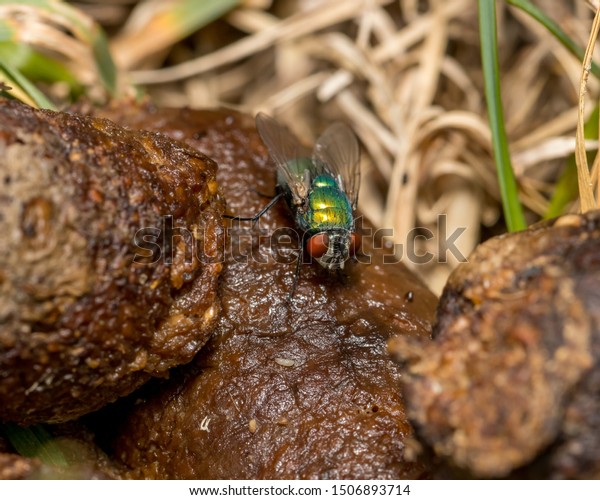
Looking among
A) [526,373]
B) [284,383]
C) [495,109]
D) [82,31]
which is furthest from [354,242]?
[82,31]

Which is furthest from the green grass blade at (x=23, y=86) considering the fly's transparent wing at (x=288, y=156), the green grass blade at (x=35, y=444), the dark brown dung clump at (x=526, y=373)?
the dark brown dung clump at (x=526, y=373)

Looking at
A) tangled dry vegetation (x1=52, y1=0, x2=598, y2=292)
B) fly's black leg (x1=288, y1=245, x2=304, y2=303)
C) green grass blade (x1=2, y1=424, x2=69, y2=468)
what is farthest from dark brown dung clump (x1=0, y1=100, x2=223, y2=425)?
tangled dry vegetation (x1=52, y1=0, x2=598, y2=292)

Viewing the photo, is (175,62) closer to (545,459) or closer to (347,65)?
(347,65)

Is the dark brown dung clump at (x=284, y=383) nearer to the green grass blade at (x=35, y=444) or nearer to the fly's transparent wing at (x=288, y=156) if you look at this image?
the fly's transparent wing at (x=288, y=156)

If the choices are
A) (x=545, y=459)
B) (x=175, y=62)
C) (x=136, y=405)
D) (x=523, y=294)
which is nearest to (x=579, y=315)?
(x=523, y=294)

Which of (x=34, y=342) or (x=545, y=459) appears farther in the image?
(x=34, y=342)
